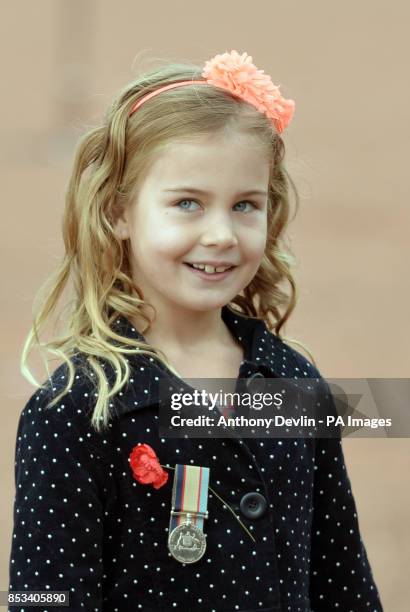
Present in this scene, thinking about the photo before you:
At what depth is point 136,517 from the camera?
7.68ft

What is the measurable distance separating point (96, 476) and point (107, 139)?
2.41 feet

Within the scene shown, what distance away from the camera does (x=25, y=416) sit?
2.40 meters

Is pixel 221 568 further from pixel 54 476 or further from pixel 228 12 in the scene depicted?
pixel 228 12

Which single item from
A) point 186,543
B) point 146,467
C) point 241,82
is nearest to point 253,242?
point 241,82

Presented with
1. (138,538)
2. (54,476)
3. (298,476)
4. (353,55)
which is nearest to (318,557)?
(298,476)

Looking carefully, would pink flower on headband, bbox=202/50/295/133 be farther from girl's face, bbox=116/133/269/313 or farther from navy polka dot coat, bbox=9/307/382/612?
navy polka dot coat, bbox=9/307/382/612

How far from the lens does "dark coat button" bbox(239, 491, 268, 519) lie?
2389mm

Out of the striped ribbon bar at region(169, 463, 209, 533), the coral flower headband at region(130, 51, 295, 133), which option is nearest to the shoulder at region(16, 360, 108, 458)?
the striped ribbon bar at region(169, 463, 209, 533)

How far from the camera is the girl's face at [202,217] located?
96.1 inches

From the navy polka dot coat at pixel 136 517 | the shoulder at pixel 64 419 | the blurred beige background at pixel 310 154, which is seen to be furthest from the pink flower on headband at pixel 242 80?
the shoulder at pixel 64 419

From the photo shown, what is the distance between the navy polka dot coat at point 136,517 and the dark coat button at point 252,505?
1cm

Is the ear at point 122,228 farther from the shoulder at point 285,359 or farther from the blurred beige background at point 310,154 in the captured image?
the blurred beige background at point 310,154

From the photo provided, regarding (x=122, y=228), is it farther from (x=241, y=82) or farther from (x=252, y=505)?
(x=252, y=505)

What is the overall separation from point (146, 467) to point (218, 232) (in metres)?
0.46
